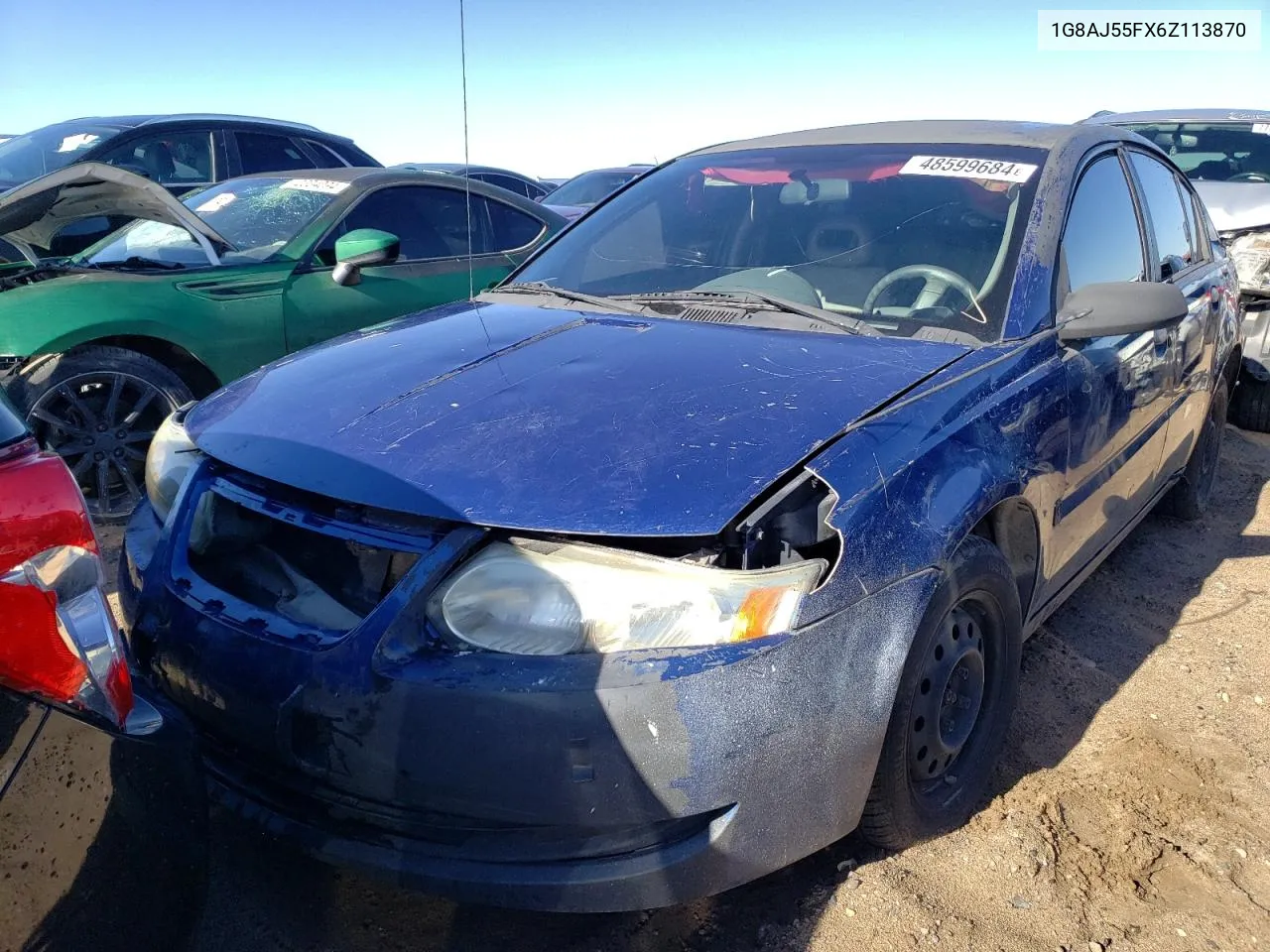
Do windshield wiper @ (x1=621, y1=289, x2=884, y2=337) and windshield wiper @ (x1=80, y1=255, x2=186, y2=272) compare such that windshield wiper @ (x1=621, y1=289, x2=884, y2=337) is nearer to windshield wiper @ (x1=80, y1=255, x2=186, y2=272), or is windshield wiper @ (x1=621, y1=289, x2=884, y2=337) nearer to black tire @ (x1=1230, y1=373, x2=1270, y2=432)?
windshield wiper @ (x1=80, y1=255, x2=186, y2=272)

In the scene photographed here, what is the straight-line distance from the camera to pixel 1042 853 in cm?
224

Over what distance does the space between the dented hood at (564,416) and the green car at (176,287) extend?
1773 mm

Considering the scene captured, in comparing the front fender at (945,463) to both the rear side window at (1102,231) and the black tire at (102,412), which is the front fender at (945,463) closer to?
the rear side window at (1102,231)

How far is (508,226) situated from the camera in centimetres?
589

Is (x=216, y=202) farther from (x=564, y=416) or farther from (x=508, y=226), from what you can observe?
(x=564, y=416)

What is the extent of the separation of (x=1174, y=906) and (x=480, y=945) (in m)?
1.43

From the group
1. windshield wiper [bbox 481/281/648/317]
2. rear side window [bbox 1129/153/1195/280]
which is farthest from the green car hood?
rear side window [bbox 1129/153/1195/280]

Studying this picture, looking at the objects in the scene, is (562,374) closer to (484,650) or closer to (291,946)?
(484,650)

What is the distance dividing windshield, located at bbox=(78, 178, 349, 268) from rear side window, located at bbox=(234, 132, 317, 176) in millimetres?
2148

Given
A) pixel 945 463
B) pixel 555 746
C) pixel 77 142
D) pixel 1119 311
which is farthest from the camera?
pixel 77 142

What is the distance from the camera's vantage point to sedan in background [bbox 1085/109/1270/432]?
5.71m

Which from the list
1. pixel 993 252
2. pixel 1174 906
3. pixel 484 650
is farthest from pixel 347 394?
pixel 1174 906

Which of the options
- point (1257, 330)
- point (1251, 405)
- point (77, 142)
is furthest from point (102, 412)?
point (1257, 330)

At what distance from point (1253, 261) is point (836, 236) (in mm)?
4279
